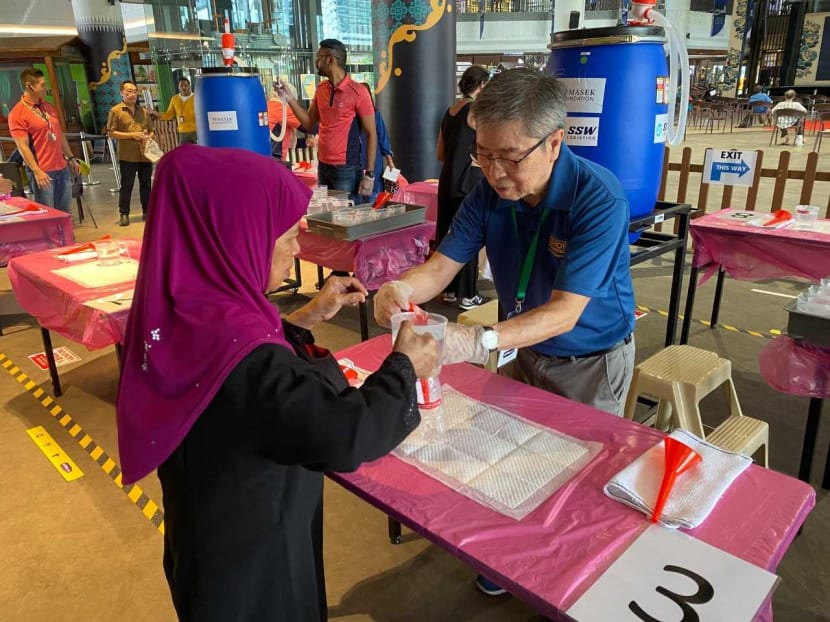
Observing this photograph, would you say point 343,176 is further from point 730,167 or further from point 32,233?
point 730,167

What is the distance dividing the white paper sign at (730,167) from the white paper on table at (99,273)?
4239 millimetres

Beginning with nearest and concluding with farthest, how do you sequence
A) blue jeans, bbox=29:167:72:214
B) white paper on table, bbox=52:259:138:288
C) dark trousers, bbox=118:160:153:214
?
white paper on table, bbox=52:259:138:288 < blue jeans, bbox=29:167:72:214 < dark trousers, bbox=118:160:153:214

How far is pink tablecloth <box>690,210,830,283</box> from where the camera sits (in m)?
3.26

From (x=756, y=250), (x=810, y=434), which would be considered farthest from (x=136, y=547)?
(x=756, y=250)

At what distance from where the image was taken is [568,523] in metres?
1.10

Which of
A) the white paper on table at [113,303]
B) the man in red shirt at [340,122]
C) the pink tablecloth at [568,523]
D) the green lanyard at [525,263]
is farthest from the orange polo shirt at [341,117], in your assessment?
the pink tablecloth at [568,523]

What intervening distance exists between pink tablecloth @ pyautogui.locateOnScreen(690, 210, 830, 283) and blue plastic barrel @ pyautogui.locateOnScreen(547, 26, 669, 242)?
1.61 meters

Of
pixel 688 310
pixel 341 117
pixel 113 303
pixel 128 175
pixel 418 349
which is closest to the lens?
pixel 418 349

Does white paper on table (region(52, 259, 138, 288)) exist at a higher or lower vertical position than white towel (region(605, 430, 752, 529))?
lower

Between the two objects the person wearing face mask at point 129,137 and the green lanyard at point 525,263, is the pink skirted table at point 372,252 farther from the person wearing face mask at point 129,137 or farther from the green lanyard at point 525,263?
the person wearing face mask at point 129,137

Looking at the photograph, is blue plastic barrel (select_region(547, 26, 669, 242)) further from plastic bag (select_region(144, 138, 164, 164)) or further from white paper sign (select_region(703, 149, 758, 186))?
plastic bag (select_region(144, 138, 164, 164))

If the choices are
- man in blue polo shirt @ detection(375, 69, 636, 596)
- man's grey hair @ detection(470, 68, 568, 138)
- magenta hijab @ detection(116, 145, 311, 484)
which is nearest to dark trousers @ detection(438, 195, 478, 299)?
man in blue polo shirt @ detection(375, 69, 636, 596)

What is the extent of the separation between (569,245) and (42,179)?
19.1 feet

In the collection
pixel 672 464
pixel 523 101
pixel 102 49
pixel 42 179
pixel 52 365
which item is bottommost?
pixel 52 365
